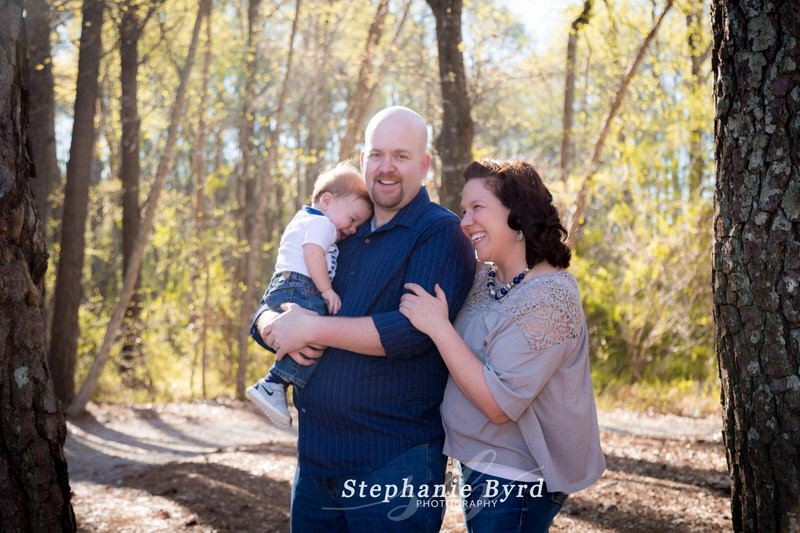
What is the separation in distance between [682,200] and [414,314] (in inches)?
312

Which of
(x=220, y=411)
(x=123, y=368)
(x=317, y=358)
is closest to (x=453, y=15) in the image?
(x=317, y=358)

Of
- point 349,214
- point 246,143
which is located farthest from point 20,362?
point 246,143

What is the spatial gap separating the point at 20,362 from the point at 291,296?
105cm

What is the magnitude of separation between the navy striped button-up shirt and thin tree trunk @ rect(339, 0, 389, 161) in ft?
22.8

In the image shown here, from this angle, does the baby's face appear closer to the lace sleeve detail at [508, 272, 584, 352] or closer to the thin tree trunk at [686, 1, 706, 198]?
the lace sleeve detail at [508, 272, 584, 352]

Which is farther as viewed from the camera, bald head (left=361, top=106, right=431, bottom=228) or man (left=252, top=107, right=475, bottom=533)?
bald head (left=361, top=106, right=431, bottom=228)

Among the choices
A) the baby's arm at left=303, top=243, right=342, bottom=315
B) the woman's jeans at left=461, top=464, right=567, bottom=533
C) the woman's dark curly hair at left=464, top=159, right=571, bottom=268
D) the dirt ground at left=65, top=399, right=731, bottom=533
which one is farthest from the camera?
the dirt ground at left=65, top=399, right=731, bottom=533

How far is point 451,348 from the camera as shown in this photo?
7.38 ft

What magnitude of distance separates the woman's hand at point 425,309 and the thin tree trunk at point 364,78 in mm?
7185

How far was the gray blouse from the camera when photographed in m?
2.19

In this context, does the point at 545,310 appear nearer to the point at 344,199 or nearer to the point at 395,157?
the point at 395,157

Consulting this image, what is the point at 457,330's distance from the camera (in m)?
2.50

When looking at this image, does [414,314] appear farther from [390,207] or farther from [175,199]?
[175,199]

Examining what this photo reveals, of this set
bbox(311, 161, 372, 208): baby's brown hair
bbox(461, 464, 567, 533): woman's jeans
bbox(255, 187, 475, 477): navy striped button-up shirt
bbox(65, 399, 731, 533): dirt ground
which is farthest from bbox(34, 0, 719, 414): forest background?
bbox(461, 464, 567, 533): woman's jeans
